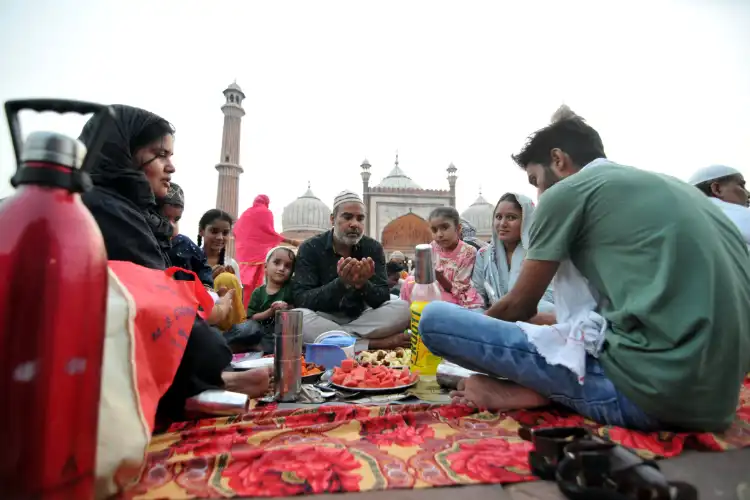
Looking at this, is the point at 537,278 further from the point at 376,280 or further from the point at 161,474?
the point at 376,280

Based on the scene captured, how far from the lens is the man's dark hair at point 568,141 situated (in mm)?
1502

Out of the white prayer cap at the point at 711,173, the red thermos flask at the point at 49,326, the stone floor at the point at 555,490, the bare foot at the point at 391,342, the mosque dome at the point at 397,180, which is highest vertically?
the mosque dome at the point at 397,180

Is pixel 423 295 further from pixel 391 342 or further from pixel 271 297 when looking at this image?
pixel 271 297

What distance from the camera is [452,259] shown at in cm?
346

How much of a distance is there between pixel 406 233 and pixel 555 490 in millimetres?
15008

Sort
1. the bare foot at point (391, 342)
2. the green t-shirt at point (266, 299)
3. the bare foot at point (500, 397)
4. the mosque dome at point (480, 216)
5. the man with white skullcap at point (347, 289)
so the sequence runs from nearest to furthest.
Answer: the bare foot at point (500, 397)
the man with white skullcap at point (347, 289)
the bare foot at point (391, 342)
the green t-shirt at point (266, 299)
the mosque dome at point (480, 216)

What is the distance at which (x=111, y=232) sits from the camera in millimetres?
1171

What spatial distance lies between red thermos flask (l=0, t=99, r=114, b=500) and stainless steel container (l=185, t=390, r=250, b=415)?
639 millimetres

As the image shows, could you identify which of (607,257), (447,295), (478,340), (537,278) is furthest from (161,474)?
(447,295)

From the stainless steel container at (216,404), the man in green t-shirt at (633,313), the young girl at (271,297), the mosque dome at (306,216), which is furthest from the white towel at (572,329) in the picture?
the mosque dome at (306,216)

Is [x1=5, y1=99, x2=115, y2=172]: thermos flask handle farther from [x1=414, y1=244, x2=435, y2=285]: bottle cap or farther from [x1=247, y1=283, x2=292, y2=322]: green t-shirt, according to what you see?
[x1=247, y1=283, x2=292, y2=322]: green t-shirt

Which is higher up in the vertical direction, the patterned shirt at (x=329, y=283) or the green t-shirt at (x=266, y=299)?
the patterned shirt at (x=329, y=283)

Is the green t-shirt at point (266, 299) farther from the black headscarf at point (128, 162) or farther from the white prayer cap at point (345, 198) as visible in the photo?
the black headscarf at point (128, 162)

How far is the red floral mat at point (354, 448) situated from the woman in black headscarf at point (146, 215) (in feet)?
0.46
